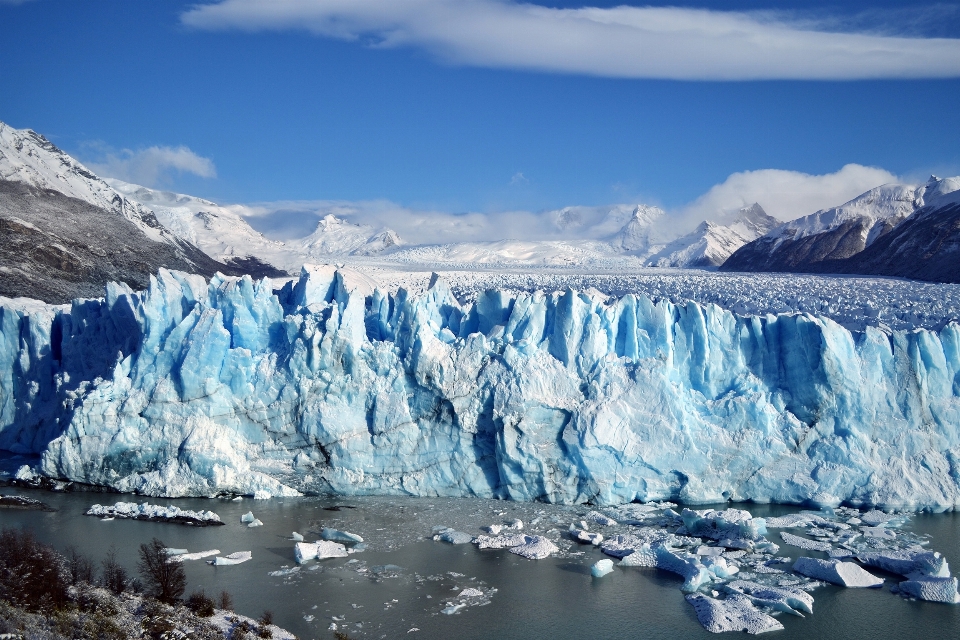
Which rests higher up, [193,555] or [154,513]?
[154,513]

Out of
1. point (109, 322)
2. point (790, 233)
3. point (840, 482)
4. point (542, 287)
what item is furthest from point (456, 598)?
point (790, 233)

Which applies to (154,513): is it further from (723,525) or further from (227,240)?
(227,240)

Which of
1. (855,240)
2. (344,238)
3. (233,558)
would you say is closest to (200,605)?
(233,558)

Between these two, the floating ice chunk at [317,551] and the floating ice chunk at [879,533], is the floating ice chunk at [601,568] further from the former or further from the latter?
the floating ice chunk at [879,533]

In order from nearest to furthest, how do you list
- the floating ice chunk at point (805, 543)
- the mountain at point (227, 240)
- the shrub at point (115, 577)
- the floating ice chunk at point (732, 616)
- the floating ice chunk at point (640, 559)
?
the floating ice chunk at point (732, 616), the shrub at point (115, 577), the floating ice chunk at point (640, 559), the floating ice chunk at point (805, 543), the mountain at point (227, 240)

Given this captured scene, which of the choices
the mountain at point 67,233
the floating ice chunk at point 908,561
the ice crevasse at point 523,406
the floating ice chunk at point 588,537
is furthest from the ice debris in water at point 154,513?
the mountain at point 67,233
